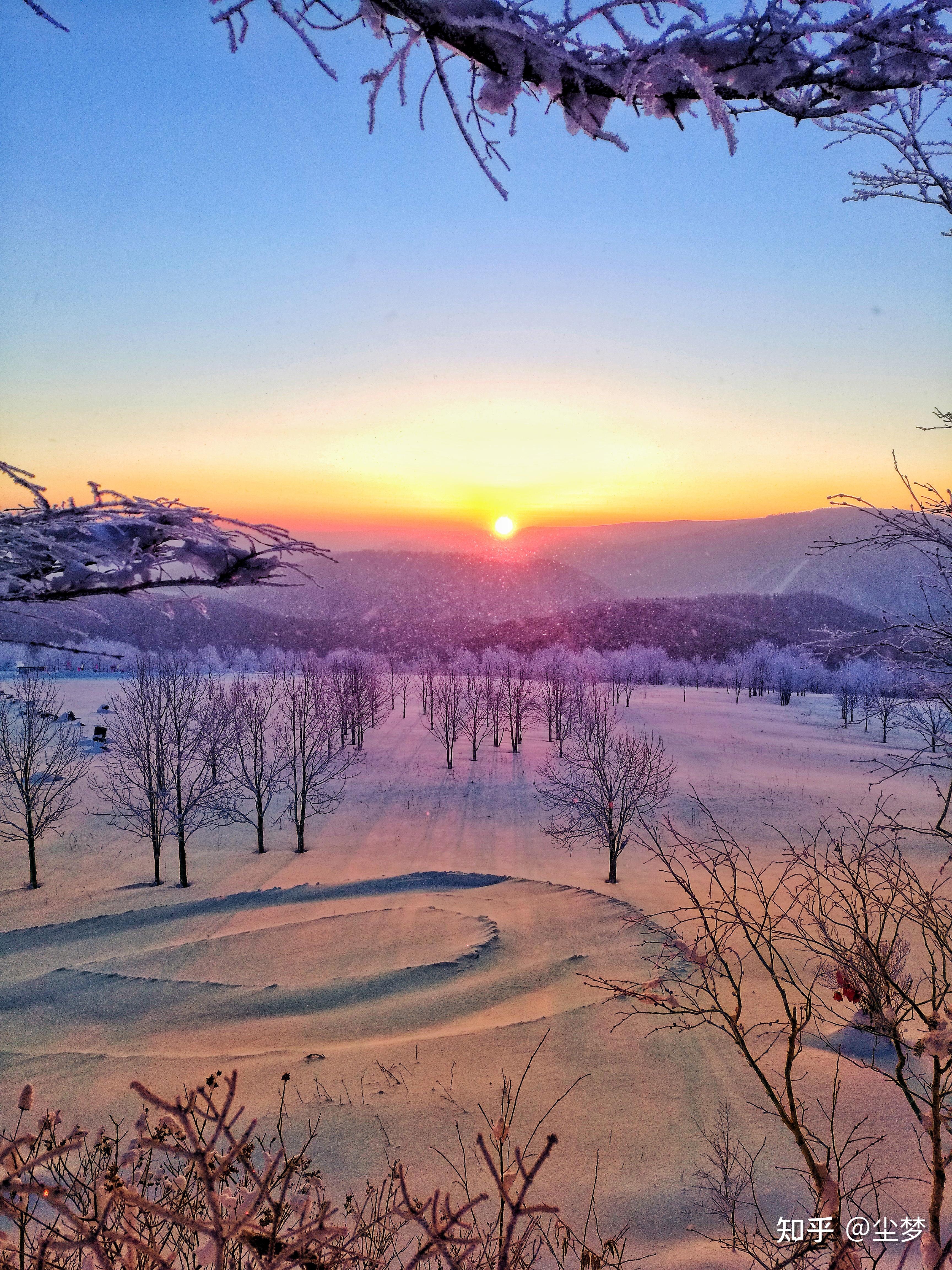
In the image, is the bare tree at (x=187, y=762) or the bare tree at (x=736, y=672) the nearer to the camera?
the bare tree at (x=187, y=762)

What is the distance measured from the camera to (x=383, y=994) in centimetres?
1642

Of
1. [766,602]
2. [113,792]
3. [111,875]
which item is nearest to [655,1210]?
[111,875]

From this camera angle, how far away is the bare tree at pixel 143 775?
25953 millimetres

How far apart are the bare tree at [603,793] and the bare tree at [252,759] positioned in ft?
39.8

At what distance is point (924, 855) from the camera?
28641mm

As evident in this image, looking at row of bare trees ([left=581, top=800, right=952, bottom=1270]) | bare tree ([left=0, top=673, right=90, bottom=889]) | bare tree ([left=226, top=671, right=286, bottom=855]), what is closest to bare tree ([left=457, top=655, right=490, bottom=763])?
bare tree ([left=226, top=671, right=286, bottom=855])

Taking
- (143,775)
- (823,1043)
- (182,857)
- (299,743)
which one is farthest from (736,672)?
(823,1043)

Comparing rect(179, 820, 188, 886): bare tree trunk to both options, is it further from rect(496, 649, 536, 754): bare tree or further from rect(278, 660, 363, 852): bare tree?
rect(496, 649, 536, 754): bare tree

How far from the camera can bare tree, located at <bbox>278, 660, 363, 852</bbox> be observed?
30969mm

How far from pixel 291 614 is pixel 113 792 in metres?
159

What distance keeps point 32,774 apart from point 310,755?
11459mm

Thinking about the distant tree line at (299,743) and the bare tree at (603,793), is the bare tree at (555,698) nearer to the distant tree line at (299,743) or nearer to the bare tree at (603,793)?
the distant tree line at (299,743)

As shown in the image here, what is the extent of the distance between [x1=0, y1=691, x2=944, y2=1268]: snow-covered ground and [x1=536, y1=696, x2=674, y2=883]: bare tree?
1.18 metres

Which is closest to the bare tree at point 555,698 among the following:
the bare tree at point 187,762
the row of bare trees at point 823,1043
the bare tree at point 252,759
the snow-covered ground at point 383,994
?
the bare tree at point 252,759
